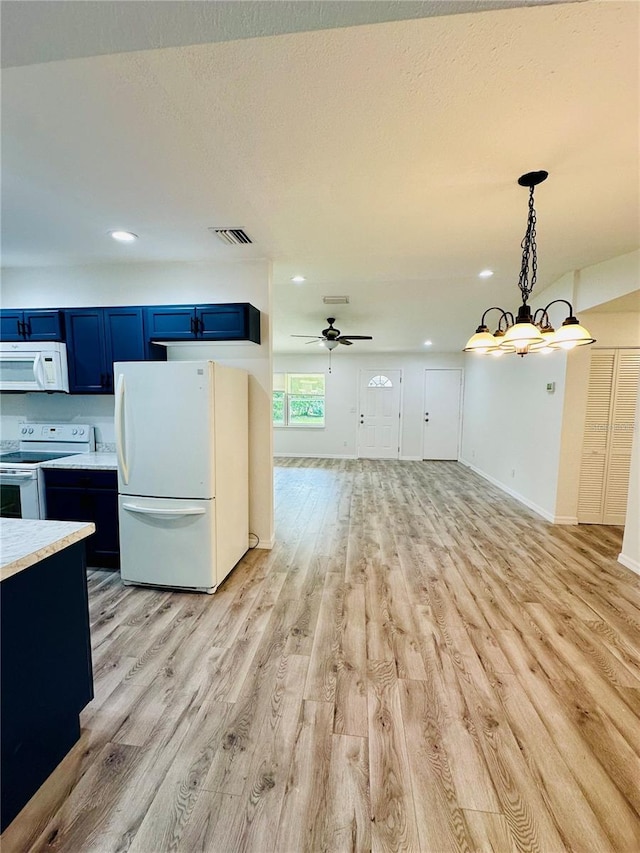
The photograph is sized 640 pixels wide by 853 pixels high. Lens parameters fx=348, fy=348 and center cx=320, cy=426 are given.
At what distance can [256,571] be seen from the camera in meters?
2.97

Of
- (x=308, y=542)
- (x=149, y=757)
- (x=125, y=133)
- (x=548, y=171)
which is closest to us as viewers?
(x=149, y=757)

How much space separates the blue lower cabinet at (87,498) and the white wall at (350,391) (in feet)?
18.8

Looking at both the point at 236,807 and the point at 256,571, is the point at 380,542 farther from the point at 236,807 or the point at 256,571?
the point at 236,807

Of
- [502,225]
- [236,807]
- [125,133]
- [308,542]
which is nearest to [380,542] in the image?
[308,542]

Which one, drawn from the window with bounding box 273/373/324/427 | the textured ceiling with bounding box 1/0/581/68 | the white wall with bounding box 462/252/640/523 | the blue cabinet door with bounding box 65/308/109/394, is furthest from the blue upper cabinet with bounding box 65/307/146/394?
the window with bounding box 273/373/324/427

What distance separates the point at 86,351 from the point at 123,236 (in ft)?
3.50

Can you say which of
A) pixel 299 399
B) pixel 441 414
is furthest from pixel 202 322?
pixel 441 414

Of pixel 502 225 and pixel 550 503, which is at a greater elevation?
pixel 502 225

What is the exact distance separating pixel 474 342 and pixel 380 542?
2216 millimetres

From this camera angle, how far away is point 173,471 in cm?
253

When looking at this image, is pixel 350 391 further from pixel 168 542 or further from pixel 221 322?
pixel 168 542

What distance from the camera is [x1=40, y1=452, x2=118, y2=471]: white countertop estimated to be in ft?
9.20

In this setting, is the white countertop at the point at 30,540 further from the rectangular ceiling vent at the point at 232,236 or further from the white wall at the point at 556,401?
the white wall at the point at 556,401

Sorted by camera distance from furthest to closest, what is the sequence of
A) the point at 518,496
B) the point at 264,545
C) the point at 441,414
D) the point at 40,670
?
the point at 441,414 < the point at 518,496 < the point at 264,545 < the point at 40,670
